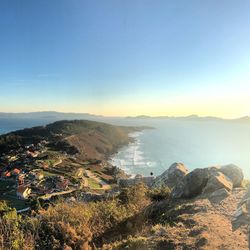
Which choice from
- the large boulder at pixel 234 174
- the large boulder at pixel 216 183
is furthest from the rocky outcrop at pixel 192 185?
the large boulder at pixel 234 174

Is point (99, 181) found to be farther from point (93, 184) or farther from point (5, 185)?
point (5, 185)

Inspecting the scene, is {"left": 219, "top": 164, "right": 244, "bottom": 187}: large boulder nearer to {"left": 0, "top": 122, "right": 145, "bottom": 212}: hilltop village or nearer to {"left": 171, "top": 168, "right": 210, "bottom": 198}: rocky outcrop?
{"left": 171, "top": 168, "right": 210, "bottom": 198}: rocky outcrop

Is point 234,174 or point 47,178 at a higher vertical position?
point 234,174

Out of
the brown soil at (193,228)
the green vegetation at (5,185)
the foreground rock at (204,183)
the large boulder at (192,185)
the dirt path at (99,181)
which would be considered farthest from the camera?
the dirt path at (99,181)

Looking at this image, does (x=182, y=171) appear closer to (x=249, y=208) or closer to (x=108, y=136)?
(x=249, y=208)

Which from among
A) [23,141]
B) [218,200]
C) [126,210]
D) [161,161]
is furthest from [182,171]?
[23,141]

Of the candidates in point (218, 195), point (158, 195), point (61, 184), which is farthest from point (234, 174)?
point (61, 184)

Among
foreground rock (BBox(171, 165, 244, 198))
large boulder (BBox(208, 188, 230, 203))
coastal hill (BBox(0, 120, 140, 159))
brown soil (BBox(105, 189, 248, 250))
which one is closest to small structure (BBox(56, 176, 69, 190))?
coastal hill (BBox(0, 120, 140, 159))

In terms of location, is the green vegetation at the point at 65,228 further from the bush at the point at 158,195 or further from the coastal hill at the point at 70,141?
the coastal hill at the point at 70,141
